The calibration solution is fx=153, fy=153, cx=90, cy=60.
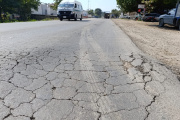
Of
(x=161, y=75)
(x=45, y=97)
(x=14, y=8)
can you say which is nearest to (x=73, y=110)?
(x=45, y=97)

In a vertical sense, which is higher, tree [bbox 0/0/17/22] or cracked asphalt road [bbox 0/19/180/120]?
tree [bbox 0/0/17/22]

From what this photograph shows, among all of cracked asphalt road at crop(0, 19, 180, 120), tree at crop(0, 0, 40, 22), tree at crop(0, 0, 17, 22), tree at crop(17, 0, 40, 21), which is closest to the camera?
cracked asphalt road at crop(0, 19, 180, 120)

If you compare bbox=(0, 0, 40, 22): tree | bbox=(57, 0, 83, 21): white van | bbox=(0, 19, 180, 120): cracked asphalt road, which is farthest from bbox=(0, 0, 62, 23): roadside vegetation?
bbox=(0, 19, 180, 120): cracked asphalt road

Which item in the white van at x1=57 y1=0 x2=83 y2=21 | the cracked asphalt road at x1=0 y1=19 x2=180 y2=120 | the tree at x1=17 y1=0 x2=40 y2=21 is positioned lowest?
the cracked asphalt road at x1=0 y1=19 x2=180 y2=120

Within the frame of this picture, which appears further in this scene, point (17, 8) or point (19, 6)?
point (17, 8)

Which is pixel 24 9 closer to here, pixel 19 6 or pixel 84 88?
pixel 19 6

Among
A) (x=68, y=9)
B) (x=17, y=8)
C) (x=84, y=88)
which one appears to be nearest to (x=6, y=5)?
(x=17, y=8)

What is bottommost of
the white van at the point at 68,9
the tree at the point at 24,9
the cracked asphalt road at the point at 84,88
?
the cracked asphalt road at the point at 84,88

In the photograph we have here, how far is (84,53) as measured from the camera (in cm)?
417

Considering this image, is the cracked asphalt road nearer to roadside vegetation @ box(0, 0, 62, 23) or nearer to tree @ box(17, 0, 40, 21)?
roadside vegetation @ box(0, 0, 62, 23)

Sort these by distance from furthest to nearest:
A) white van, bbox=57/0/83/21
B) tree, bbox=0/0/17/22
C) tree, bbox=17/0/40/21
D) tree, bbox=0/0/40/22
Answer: tree, bbox=17/0/40/21
tree, bbox=0/0/40/22
tree, bbox=0/0/17/22
white van, bbox=57/0/83/21

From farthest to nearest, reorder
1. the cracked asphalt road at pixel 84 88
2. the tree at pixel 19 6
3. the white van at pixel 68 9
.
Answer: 1. the tree at pixel 19 6
2. the white van at pixel 68 9
3. the cracked asphalt road at pixel 84 88

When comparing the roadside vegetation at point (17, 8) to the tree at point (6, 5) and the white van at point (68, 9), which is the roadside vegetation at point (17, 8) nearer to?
the tree at point (6, 5)

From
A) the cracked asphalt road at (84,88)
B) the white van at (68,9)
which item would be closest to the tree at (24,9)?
the white van at (68,9)
